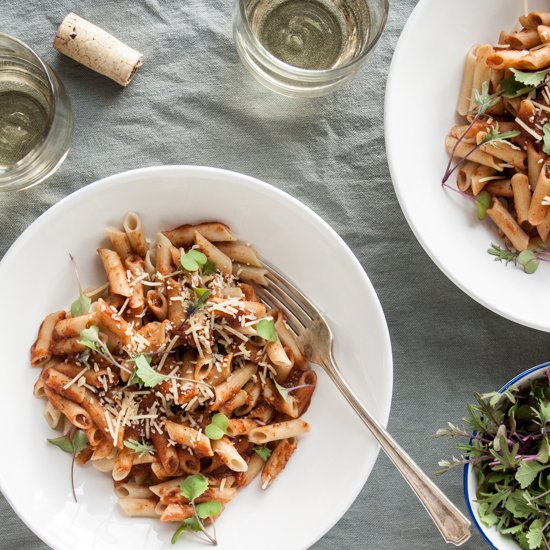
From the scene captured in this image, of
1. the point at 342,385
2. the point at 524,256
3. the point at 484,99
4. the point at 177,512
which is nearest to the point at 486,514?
the point at 342,385

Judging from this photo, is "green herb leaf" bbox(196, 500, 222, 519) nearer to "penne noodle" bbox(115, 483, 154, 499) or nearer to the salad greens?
"penne noodle" bbox(115, 483, 154, 499)

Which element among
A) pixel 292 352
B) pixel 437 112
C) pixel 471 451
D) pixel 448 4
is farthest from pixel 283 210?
pixel 471 451

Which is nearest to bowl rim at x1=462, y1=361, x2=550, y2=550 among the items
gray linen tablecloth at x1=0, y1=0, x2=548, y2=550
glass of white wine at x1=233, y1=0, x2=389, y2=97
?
gray linen tablecloth at x1=0, y1=0, x2=548, y2=550

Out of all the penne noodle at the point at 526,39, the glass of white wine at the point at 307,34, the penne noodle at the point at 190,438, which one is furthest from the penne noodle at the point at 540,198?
the penne noodle at the point at 190,438

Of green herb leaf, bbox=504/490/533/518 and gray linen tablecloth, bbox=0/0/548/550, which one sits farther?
gray linen tablecloth, bbox=0/0/548/550

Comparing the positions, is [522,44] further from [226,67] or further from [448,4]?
[226,67]

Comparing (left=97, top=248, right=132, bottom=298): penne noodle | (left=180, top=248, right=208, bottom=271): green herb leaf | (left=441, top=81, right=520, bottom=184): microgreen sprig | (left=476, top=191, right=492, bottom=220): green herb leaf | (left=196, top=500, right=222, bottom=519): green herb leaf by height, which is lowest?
(left=196, top=500, right=222, bottom=519): green herb leaf
